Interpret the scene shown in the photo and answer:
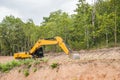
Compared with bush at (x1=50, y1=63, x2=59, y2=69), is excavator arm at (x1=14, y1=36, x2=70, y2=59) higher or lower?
higher

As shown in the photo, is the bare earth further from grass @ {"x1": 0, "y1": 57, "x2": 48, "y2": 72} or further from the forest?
the forest

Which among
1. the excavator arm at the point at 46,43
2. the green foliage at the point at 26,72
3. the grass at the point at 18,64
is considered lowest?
the green foliage at the point at 26,72

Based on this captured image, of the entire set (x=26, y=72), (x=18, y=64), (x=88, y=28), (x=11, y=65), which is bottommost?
(x=26, y=72)

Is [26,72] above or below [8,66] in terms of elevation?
below

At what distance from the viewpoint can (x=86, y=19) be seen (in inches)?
1642

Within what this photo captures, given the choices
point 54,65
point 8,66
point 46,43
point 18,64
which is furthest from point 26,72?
point 8,66

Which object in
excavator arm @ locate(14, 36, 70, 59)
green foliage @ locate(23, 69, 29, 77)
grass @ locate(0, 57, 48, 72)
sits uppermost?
excavator arm @ locate(14, 36, 70, 59)

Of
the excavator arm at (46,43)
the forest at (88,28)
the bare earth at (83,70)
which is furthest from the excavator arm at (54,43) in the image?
the forest at (88,28)

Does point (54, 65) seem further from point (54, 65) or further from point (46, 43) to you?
point (46, 43)

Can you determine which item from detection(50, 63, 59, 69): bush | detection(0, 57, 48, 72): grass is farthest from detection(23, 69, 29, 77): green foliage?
detection(50, 63, 59, 69): bush

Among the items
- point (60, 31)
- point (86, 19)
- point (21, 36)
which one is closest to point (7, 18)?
point (21, 36)

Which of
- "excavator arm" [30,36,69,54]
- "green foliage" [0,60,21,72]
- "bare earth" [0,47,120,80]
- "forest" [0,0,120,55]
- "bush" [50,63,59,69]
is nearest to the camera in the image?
"bare earth" [0,47,120,80]

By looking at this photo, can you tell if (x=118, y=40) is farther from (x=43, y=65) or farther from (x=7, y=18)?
(x=7, y=18)

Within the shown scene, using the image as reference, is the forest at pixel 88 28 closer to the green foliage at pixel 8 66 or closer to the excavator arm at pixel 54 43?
the excavator arm at pixel 54 43
